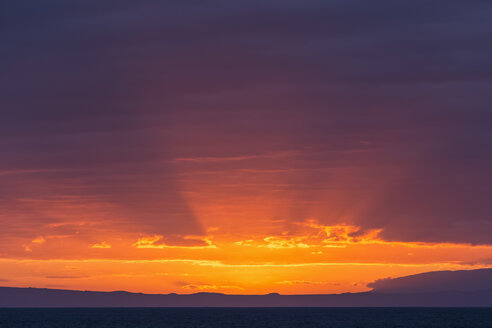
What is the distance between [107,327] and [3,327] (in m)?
24.5

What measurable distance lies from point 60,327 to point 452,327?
91.1m

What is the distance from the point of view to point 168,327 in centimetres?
17112

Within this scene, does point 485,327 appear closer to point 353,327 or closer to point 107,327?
point 353,327

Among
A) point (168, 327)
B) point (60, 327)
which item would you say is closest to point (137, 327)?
point (168, 327)

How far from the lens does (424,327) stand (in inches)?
6885

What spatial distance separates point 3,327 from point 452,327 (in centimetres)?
10455

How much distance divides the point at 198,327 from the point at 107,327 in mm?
22325

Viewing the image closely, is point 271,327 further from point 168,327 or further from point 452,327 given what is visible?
point 452,327

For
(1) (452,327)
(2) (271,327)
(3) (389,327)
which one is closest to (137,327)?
(2) (271,327)

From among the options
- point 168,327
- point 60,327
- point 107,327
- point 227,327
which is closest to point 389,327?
point 227,327

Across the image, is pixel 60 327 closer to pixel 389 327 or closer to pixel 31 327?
pixel 31 327

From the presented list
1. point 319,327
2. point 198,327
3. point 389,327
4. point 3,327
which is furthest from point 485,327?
point 3,327

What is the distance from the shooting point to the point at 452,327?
171000 mm

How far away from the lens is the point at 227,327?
17175 cm
